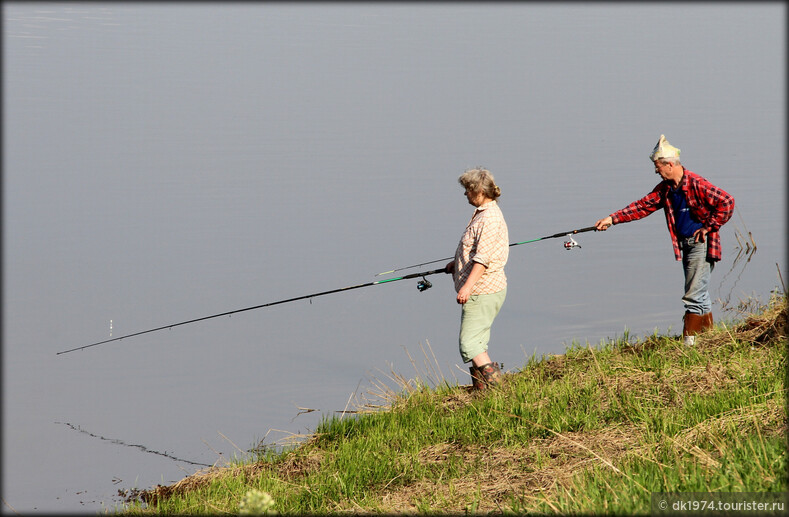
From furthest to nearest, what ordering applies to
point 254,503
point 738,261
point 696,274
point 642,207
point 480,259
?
point 738,261 < point 642,207 < point 696,274 < point 480,259 < point 254,503

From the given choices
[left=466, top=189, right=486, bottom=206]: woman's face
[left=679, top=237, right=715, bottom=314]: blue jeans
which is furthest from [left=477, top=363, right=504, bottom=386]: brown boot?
[left=679, top=237, right=715, bottom=314]: blue jeans

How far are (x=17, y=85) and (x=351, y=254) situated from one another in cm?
2386

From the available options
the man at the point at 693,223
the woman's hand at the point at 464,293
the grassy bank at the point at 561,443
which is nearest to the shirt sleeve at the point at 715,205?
the man at the point at 693,223

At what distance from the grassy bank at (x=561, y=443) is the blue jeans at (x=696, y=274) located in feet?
0.84

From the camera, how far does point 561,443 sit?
593 cm

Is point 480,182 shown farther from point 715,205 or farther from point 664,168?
point 715,205

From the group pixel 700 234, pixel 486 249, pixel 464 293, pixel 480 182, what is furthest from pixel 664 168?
pixel 464 293

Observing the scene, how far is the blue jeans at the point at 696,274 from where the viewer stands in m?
7.40

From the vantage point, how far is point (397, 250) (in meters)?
14.0

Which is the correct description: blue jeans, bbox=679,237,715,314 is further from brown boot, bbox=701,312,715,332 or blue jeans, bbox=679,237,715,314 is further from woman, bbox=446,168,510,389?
woman, bbox=446,168,510,389

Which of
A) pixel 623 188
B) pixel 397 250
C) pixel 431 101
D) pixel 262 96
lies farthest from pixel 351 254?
pixel 262 96

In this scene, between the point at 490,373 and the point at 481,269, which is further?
the point at 490,373

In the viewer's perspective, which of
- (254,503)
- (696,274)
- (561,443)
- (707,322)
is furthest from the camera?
(707,322)

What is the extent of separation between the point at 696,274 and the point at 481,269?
1734mm
